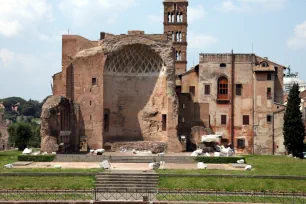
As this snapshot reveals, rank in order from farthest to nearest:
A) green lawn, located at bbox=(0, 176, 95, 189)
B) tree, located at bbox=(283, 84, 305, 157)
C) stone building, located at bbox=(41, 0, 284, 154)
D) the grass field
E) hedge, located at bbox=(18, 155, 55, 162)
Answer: tree, located at bbox=(283, 84, 305, 157), stone building, located at bbox=(41, 0, 284, 154), hedge, located at bbox=(18, 155, 55, 162), the grass field, green lawn, located at bbox=(0, 176, 95, 189)

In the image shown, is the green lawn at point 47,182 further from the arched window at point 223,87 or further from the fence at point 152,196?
the arched window at point 223,87

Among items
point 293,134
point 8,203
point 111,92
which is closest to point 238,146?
point 293,134

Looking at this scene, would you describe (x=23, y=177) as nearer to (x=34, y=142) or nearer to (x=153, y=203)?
(x=153, y=203)

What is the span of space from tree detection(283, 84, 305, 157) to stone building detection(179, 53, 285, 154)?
3.49 meters

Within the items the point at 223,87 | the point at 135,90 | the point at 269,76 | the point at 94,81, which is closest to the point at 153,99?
the point at 135,90

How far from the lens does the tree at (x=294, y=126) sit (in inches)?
2120

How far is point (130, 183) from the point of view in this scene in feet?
114

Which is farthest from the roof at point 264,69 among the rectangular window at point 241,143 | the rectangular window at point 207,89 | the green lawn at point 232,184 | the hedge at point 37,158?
the hedge at point 37,158

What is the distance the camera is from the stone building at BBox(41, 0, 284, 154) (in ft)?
175

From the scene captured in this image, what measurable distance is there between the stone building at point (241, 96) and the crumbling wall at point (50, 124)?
1499 cm

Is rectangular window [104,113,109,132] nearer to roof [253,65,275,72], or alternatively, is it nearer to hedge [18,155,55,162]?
hedge [18,155,55,162]

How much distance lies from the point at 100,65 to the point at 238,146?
1838 centimetres

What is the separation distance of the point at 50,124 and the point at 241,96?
73.2ft

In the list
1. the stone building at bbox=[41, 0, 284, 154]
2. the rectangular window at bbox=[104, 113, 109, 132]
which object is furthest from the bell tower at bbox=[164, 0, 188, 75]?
the rectangular window at bbox=[104, 113, 109, 132]
